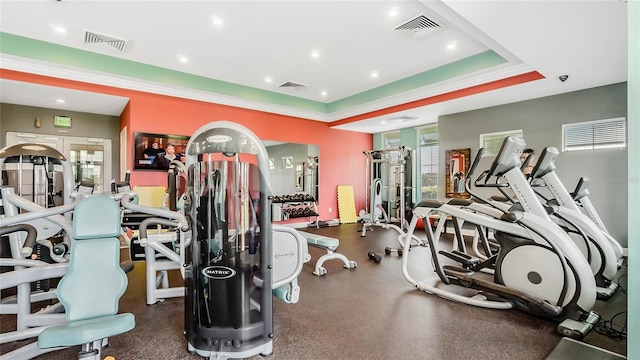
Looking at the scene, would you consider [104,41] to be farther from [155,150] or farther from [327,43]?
[327,43]

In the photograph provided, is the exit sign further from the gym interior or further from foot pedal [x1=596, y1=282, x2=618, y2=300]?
foot pedal [x1=596, y1=282, x2=618, y2=300]

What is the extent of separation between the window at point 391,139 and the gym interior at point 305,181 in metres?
0.99

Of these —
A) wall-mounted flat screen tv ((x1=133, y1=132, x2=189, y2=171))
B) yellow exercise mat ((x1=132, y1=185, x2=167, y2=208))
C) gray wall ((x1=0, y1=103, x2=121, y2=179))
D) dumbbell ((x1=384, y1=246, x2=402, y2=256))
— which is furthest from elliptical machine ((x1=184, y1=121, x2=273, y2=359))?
gray wall ((x1=0, y1=103, x2=121, y2=179))

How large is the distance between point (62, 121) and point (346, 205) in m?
6.82

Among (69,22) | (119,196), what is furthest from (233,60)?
(119,196)

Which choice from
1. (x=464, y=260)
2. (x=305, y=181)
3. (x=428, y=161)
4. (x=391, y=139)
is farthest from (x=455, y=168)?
(x=305, y=181)

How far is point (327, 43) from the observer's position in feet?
14.7

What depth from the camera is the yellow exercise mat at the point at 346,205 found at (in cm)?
848

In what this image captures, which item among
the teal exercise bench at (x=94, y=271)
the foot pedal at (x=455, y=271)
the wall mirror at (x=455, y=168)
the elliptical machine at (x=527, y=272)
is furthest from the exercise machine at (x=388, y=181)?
the teal exercise bench at (x=94, y=271)

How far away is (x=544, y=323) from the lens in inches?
98.7

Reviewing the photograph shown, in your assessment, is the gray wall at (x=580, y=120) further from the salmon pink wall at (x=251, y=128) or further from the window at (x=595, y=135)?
the salmon pink wall at (x=251, y=128)

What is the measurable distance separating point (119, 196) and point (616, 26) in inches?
195


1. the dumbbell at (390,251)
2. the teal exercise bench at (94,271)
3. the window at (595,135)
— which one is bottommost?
the dumbbell at (390,251)

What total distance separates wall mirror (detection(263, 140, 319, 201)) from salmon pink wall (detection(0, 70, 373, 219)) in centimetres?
18
